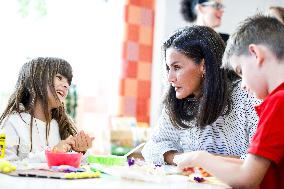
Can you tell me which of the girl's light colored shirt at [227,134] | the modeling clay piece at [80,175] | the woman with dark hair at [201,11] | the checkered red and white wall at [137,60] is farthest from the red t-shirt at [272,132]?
the woman with dark hair at [201,11]

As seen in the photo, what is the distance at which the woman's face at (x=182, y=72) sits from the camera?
5.68 feet

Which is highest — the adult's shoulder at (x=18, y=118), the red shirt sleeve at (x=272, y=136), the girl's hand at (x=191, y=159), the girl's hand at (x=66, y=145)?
the red shirt sleeve at (x=272, y=136)

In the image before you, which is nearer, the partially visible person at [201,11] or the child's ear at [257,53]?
the child's ear at [257,53]

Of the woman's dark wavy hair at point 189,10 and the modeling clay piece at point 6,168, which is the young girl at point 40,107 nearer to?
the modeling clay piece at point 6,168

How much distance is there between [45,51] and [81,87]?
42 cm

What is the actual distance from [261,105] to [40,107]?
115cm

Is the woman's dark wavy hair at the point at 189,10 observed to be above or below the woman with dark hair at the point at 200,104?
above

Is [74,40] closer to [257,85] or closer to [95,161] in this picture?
[95,161]

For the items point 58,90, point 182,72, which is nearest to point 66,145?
point 58,90

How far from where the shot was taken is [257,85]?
1110 mm

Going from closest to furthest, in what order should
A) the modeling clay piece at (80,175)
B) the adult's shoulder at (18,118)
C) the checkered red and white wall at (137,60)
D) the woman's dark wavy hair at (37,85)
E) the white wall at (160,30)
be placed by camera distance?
the modeling clay piece at (80,175) → the adult's shoulder at (18,118) → the woman's dark wavy hair at (37,85) → the checkered red and white wall at (137,60) → the white wall at (160,30)

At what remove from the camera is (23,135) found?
1844mm

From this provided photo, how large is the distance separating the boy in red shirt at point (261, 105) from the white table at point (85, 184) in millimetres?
59

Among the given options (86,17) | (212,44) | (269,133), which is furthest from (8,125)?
(86,17)
